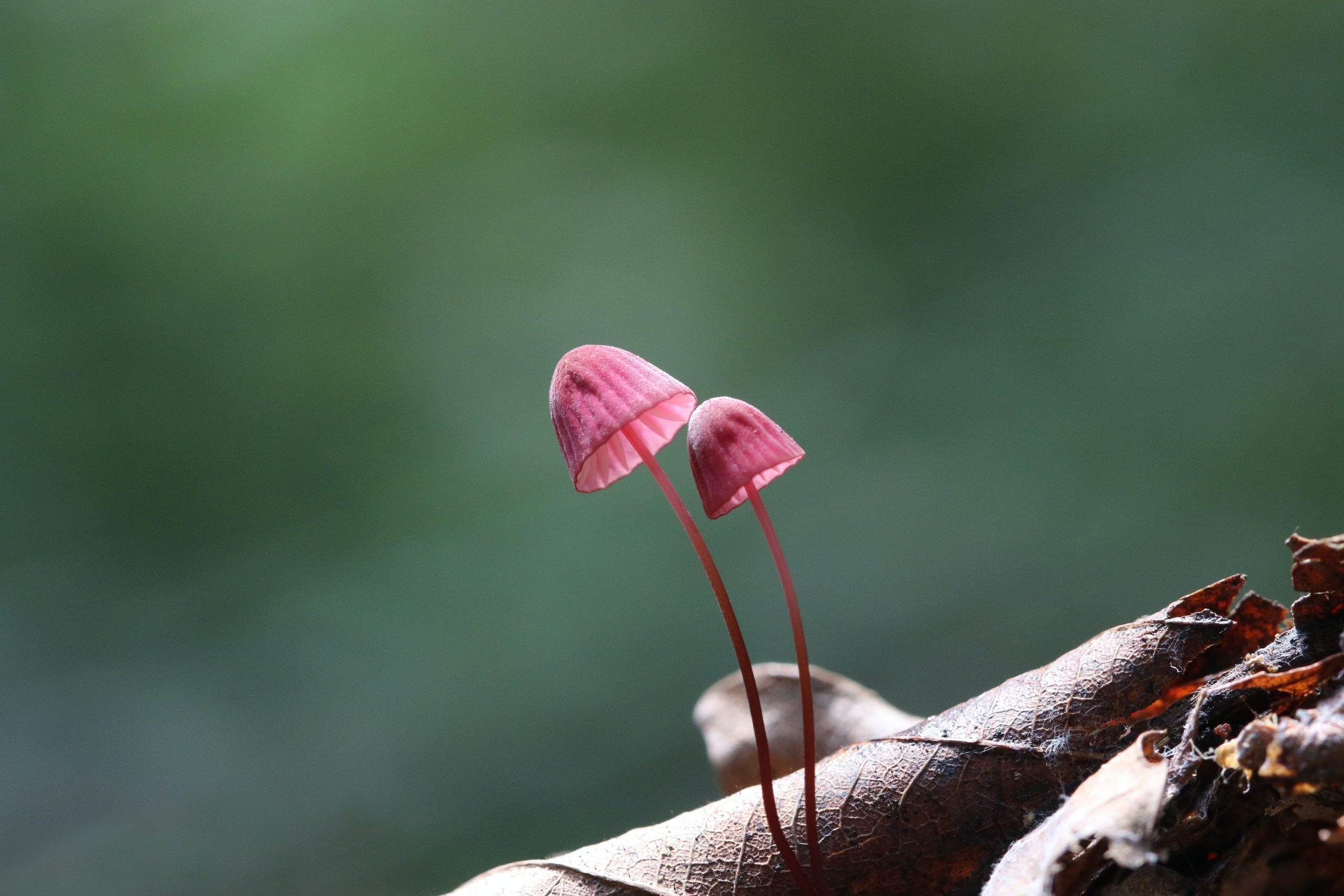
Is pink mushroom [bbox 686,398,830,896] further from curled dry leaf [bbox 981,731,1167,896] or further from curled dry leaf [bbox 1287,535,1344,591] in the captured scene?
curled dry leaf [bbox 1287,535,1344,591]

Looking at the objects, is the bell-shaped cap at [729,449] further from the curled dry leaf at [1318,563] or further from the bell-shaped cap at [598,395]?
the curled dry leaf at [1318,563]

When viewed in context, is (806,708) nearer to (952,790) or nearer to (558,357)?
(952,790)

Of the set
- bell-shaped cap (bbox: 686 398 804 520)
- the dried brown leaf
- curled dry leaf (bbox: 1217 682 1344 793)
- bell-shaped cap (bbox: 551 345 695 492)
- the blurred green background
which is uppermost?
the blurred green background

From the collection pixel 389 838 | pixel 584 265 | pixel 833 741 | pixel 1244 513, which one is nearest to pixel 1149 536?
pixel 1244 513

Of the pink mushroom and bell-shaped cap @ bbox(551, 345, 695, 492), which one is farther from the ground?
bell-shaped cap @ bbox(551, 345, 695, 492)

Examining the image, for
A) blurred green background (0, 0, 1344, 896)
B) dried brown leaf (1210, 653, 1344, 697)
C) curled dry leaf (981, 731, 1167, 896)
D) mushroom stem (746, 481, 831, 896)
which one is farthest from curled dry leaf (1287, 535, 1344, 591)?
blurred green background (0, 0, 1344, 896)

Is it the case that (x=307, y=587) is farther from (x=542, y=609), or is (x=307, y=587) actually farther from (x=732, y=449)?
(x=732, y=449)

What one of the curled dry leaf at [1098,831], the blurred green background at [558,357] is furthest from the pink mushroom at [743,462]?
the blurred green background at [558,357]
